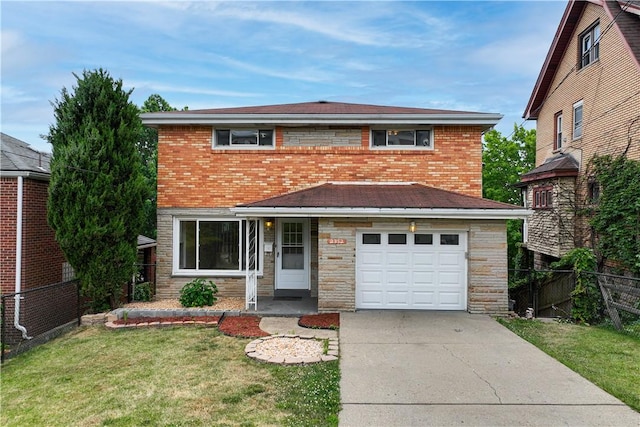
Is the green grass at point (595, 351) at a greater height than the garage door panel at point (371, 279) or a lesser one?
lesser

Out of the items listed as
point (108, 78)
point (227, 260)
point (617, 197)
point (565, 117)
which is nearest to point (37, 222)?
point (108, 78)

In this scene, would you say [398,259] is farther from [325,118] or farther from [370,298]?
[325,118]

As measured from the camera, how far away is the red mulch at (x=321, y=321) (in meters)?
8.13

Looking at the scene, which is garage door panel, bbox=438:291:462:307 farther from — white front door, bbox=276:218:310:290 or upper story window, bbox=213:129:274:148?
upper story window, bbox=213:129:274:148

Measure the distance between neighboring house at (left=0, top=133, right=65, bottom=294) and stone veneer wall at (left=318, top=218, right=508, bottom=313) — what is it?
7.40 metres

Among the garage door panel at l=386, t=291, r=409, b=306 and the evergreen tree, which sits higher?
the evergreen tree

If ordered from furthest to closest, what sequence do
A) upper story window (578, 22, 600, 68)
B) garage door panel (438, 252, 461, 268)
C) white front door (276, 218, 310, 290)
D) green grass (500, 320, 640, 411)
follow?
1. upper story window (578, 22, 600, 68)
2. white front door (276, 218, 310, 290)
3. garage door panel (438, 252, 461, 268)
4. green grass (500, 320, 640, 411)

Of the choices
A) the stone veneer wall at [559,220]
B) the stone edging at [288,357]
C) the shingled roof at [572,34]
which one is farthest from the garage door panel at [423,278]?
the shingled roof at [572,34]

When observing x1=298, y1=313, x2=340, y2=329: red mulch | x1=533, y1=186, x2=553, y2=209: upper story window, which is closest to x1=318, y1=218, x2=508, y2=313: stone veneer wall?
x1=298, y1=313, x2=340, y2=329: red mulch

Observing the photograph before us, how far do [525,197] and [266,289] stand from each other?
14.2 m

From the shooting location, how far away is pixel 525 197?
61.0 ft

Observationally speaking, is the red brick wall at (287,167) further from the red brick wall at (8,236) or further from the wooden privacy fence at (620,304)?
the wooden privacy fence at (620,304)

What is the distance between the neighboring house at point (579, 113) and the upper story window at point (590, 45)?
4cm

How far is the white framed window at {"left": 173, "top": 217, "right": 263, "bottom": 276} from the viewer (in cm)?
1115
